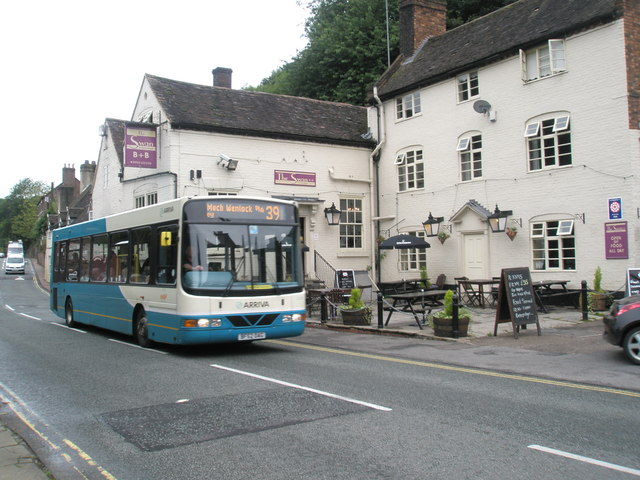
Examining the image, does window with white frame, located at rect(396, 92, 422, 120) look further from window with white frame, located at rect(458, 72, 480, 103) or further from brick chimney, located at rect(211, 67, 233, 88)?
brick chimney, located at rect(211, 67, 233, 88)

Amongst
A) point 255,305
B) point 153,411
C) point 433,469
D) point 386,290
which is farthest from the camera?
point 386,290

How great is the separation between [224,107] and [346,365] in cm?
1661

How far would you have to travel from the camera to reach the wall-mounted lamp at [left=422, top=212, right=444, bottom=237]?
22250 mm

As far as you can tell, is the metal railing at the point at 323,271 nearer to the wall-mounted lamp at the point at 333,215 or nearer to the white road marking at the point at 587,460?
the wall-mounted lamp at the point at 333,215

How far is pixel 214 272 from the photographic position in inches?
408

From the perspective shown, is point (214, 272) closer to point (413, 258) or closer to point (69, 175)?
point (413, 258)

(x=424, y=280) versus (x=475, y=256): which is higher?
(x=475, y=256)

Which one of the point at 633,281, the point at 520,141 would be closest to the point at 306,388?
the point at 633,281

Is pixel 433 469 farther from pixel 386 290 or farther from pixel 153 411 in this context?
pixel 386 290

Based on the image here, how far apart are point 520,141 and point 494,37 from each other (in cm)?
448

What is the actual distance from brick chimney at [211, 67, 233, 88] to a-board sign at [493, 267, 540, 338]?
20350 millimetres

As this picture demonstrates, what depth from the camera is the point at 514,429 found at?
5.68m

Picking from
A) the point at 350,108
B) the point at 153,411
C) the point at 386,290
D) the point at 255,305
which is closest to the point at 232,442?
the point at 153,411

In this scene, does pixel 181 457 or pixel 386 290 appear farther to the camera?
pixel 386 290
